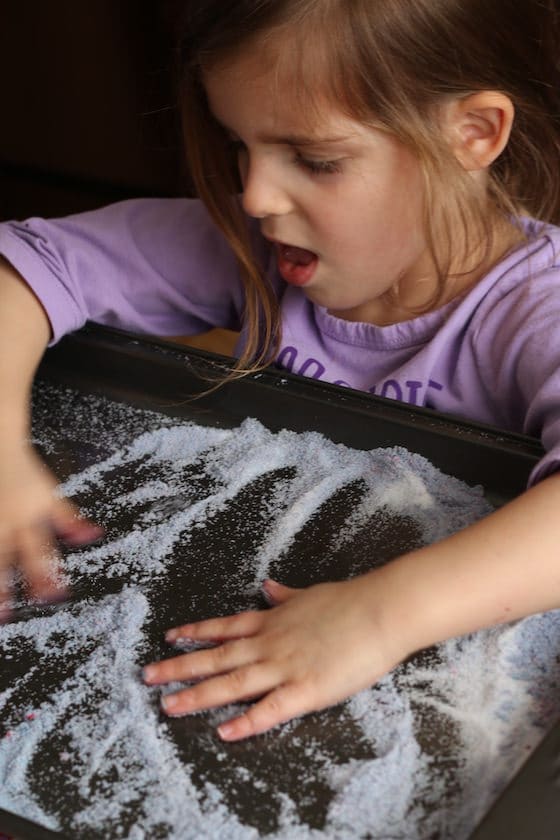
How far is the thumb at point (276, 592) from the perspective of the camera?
61 centimetres

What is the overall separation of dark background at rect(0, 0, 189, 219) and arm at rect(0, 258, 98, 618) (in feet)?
2.52

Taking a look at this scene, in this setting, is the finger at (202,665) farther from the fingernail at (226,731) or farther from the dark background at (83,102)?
the dark background at (83,102)

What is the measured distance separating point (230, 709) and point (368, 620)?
86 mm

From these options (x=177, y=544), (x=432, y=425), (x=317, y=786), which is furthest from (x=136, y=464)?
(x=317, y=786)

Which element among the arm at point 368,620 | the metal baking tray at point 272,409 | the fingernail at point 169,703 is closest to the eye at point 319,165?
the metal baking tray at point 272,409

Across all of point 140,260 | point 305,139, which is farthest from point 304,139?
point 140,260

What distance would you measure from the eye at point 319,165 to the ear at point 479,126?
9 centimetres

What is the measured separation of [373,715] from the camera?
0.54 m

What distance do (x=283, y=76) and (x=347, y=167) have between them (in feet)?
0.25

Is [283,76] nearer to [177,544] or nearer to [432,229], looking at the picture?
[432,229]

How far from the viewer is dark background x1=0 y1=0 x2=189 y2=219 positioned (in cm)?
167

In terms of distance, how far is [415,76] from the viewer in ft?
2.37

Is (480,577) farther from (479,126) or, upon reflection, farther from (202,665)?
(479,126)

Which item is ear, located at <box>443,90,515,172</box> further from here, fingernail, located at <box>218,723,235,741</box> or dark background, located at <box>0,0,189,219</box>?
dark background, located at <box>0,0,189,219</box>
